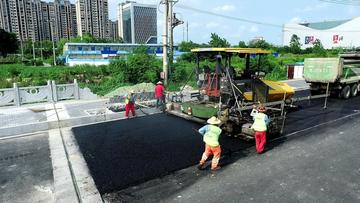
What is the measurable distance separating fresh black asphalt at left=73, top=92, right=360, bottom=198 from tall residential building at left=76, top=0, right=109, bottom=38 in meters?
86.6

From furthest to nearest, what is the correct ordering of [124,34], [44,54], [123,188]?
[124,34] < [44,54] < [123,188]

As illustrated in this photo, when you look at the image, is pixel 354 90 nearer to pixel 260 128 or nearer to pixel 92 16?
pixel 260 128

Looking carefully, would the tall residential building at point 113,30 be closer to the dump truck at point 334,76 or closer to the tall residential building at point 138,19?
the tall residential building at point 138,19

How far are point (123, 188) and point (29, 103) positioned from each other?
441 inches

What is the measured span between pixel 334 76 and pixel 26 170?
14.9m

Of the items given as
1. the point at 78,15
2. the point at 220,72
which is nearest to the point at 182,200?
the point at 220,72

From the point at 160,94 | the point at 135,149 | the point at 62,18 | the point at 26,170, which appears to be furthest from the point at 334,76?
the point at 62,18

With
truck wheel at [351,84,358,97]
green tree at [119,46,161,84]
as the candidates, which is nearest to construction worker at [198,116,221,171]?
green tree at [119,46,161,84]

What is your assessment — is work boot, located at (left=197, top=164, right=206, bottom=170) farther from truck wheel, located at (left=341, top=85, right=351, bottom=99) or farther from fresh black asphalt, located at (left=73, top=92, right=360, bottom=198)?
truck wheel, located at (left=341, top=85, right=351, bottom=99)

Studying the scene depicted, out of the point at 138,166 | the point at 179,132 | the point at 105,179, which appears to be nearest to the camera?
the point at 105,179

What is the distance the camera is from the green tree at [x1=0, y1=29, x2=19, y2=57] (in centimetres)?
6844

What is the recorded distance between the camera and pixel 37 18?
93375mm

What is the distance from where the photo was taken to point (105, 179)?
610cm

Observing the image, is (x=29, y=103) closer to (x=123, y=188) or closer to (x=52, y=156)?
(x=52, y=156)
